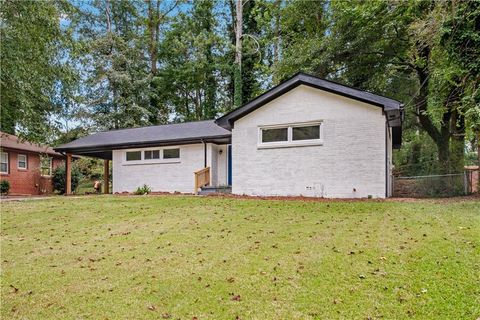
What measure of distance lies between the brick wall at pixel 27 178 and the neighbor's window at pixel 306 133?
17.8 m

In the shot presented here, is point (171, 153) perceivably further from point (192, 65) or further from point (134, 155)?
point (192, 65)

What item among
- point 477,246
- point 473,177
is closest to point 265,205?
point 477,246

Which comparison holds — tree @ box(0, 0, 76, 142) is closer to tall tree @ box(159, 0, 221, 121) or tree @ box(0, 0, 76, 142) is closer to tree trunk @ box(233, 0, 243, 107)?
tree trunk @ box(233, 0, 243, 107)

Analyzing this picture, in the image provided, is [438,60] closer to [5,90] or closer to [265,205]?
[265,205]

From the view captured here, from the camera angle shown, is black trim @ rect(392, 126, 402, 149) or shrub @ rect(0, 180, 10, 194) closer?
black trim @ rect(392, 126, 402, 149)

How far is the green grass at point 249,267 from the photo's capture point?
3496mm

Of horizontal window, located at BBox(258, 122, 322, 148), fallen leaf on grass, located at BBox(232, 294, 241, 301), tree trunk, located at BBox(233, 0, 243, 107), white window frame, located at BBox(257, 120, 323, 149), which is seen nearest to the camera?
fallen leaf on grass, located at BBox(232, 294, 241, 301)

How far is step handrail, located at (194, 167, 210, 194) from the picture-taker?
1484 centimetres

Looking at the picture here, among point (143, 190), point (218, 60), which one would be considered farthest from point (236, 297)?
point (218, 60)

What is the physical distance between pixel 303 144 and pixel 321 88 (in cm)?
214

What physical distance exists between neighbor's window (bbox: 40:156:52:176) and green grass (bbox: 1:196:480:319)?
17.1 meters

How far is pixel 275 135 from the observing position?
13148 millimetres

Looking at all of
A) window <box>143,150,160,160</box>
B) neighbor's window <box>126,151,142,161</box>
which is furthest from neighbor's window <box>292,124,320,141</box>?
neighbor's window <box>126,151,142,161</box>

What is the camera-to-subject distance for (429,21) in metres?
9.91
